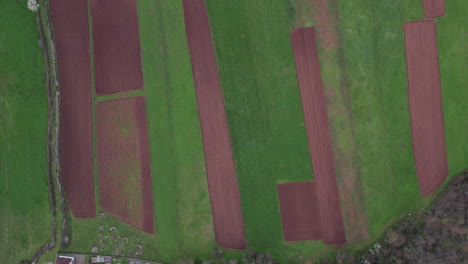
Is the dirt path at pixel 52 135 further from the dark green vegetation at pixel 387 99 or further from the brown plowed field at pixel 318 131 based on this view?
the dark green vegetation at pixel 387 99

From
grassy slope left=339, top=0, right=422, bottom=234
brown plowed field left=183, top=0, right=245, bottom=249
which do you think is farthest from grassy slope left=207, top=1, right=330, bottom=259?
grassy slope left=339, top=0, right=422, bottom=234

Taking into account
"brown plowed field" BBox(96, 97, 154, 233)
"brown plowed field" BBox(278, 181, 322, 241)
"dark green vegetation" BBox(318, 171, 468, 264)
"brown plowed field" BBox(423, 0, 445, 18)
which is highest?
"brown plowed field" BBox(423, 0, 445, 18)

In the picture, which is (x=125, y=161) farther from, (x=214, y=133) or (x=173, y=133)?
(x=214, y=133)

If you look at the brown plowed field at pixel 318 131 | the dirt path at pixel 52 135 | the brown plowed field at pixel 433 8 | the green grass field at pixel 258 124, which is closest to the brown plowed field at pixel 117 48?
the green grass field at pixel 258 124

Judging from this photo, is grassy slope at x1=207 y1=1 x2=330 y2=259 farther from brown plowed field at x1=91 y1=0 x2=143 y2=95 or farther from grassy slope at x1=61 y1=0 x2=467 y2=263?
brown plowed field at x1=91 y1=0 x2=143 y2=95

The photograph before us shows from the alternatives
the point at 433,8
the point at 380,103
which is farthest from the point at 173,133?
the point at 433,8

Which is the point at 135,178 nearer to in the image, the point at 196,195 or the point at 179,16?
the point at 196,195

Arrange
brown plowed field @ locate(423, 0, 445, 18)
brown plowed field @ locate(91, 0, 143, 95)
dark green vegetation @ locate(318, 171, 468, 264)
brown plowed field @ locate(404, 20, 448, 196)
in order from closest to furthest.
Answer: dark green vegetation @ locate(318, 171, 468, 264) → brown plowed field @ locate(404, 20, 448, 196) → brown plowed field @ locate(423, 0, 445, 18) → brown plowed field @ locate(91, 0, 143, 95)
